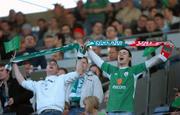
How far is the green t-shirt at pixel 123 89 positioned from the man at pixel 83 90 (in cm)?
74

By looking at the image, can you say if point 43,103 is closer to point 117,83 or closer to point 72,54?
point 117,83

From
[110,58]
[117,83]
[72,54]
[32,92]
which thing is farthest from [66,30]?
[117,83]

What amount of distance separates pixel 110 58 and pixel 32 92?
2.69 meters

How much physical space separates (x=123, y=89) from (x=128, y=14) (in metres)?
5.45

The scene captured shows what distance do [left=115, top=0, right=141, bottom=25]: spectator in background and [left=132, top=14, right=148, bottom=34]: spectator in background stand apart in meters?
0.24

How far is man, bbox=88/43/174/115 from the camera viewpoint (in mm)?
9242

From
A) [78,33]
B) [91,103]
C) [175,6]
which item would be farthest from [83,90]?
[78,33]

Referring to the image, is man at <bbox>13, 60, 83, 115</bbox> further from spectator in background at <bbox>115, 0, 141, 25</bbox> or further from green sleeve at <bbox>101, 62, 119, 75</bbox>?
spectator in background at <bbox>115, 0, 141, 25</bbox>

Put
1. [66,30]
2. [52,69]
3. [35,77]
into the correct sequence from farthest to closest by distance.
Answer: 1. [66,30]
2. [35,77]
3. [52,69]

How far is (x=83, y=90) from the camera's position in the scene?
33.9 feet

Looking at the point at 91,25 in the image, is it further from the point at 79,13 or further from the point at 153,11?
the point at 153,11

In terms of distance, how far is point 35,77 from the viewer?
12.1 m

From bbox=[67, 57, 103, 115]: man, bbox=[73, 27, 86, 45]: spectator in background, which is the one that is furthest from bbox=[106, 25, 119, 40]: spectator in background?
bbox=[67, 57, 103, 115]: man

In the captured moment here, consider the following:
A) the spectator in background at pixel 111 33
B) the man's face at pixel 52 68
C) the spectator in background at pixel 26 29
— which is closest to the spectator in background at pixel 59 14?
the spectator in background at pixel 26 29
